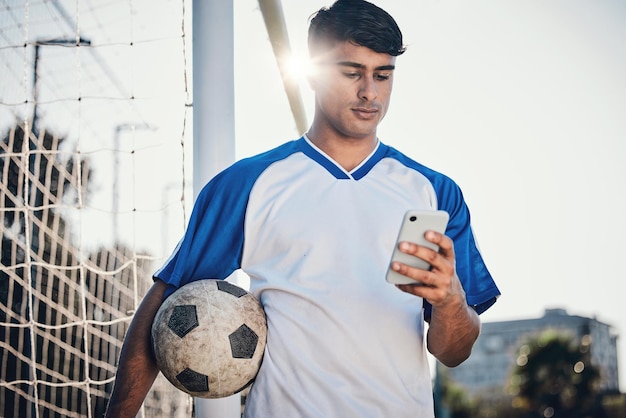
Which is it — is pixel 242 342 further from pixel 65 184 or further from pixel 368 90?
pixel 65 184

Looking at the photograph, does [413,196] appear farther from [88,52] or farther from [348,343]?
[88,52]

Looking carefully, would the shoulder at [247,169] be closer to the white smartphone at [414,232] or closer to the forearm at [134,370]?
the forearm at [134,370]

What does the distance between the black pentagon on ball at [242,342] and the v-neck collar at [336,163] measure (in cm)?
66

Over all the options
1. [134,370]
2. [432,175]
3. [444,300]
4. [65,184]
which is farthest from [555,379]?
[444,300]

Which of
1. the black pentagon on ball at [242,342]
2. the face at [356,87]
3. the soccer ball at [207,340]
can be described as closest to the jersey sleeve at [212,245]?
the soccer ball at [207,340]

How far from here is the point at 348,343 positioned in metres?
2.54

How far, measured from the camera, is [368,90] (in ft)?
9.11

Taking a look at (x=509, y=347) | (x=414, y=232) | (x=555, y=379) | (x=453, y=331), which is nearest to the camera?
(x=414, y=232)

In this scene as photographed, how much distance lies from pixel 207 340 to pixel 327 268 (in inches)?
17.9

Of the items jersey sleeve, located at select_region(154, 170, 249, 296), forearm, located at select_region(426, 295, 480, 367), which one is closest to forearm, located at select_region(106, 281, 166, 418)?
jersey sleeve, located at select_region(154, 170, 249, 296)

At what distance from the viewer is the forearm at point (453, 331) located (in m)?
2.41

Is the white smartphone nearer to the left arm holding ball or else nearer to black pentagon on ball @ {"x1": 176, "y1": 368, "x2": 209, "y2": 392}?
Result: the left arm holding ball

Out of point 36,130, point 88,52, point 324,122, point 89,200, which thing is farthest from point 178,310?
point 89,200

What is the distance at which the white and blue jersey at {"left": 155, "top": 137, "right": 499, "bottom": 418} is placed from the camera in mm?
2520
